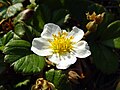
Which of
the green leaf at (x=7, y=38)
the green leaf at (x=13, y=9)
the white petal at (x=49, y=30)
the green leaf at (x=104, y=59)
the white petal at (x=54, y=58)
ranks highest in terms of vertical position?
the green leaf at (x=13, y=9)

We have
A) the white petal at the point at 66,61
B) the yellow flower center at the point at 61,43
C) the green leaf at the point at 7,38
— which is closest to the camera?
the white petal at the point at 66,61

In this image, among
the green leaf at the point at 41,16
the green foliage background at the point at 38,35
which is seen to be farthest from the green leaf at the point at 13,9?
the green leaf at the point at 41,16

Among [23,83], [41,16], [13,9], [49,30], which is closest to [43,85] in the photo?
[23,83]

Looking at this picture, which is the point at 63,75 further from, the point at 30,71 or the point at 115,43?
the point at 115,43

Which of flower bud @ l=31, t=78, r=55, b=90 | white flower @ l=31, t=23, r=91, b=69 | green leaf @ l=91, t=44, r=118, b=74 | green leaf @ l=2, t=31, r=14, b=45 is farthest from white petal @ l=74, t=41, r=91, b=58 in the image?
green leaf @ l=2, t=31, r=14, b=45

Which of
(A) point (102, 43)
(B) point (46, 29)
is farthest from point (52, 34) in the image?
(A) point (102, 43)

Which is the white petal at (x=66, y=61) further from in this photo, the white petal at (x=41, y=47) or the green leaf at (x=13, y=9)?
the green leaf at (x=13, y=9)

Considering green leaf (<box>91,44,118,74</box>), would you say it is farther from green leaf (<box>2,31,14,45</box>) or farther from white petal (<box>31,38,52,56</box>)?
green leaf (<box>2,31,14,45</box>)

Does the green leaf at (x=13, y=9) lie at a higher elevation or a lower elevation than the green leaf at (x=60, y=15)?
higher

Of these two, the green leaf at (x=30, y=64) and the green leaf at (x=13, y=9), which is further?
the green leaf at (x=13, y=9)
